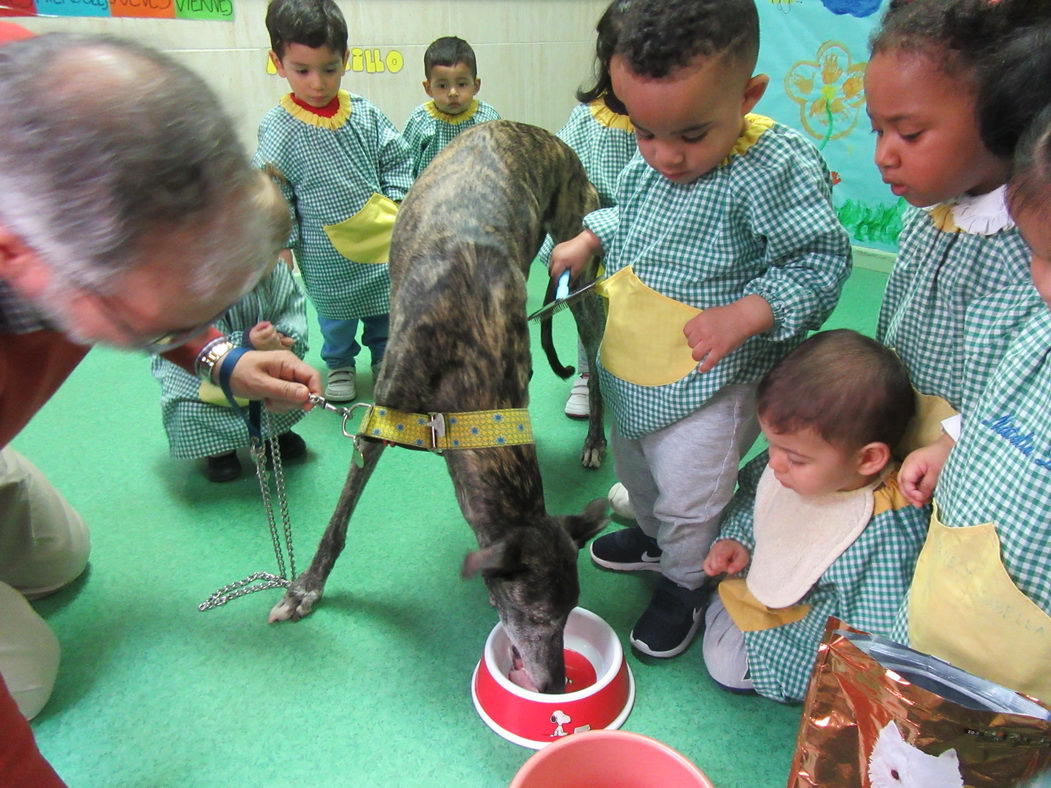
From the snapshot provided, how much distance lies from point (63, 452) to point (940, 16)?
9.36ft

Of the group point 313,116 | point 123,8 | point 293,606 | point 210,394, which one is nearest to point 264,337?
point 210,394

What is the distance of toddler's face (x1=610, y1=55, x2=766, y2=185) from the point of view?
4.32 ft

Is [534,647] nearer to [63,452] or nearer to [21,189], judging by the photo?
[21,189]

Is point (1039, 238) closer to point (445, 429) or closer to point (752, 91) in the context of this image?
point (752, 91)

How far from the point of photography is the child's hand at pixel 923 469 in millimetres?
1312

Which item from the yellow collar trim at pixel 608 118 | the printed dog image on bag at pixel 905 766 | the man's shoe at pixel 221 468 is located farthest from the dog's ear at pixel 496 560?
the yellow collar trim at pixel 608 118

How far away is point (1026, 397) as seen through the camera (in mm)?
1086

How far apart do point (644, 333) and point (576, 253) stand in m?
0.33

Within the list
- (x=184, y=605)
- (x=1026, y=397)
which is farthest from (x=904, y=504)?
(x=184, y=605)

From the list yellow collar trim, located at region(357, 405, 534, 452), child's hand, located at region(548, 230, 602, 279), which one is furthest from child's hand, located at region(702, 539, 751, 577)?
child's hand, located at region(548, 230, 602, 279)

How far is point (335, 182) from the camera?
8.89 feet

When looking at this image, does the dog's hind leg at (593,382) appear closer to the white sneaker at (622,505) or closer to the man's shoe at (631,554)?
the white sneaker at (622,505)

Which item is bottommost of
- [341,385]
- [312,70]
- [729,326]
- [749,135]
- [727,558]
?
[341,385]

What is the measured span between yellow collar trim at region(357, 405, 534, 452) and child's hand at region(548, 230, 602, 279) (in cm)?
43
